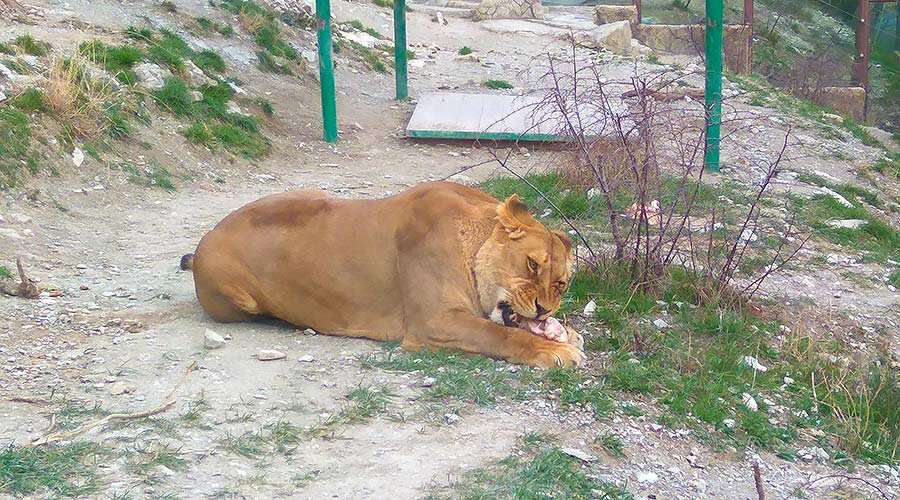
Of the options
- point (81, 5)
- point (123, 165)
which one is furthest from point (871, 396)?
point (81, 5)

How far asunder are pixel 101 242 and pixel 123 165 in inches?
61.8

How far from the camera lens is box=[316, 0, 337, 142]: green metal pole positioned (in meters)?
11.1

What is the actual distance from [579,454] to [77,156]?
5.92 m

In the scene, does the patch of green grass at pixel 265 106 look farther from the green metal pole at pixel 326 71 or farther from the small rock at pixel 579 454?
the small rock at pixel 579 454

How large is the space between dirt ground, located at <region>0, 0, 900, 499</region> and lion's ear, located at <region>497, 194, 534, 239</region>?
901mm

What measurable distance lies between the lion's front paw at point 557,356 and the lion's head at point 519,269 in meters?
0.18

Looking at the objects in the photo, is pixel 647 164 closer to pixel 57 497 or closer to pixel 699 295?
pixel 699 295

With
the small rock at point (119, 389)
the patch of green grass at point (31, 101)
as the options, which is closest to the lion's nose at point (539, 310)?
the small rock at point (119, 389)

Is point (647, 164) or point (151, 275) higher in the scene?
point (647, 164)

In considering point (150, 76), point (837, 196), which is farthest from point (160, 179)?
point (837, 196)

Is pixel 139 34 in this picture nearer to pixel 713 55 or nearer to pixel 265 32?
pixel 265 32

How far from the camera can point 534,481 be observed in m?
4.11

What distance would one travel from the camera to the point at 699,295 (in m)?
6.30

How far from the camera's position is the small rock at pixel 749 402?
518 centimetres
